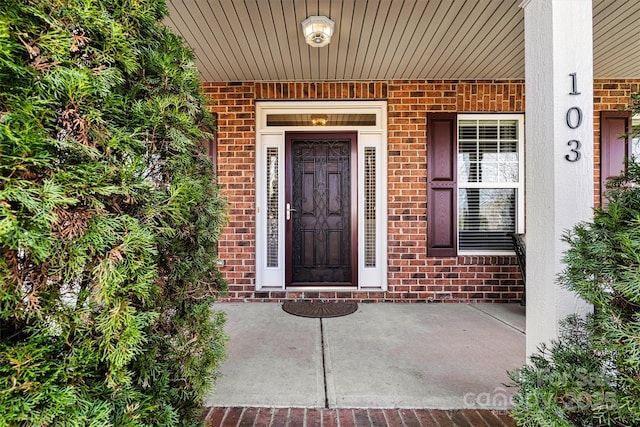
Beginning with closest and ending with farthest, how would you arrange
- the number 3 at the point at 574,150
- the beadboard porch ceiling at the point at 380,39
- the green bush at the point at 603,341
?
the green bush at the point at 603,341 → the number 3 at the point at 574,150 → the beadboard porch ceiling at the point at 380,39

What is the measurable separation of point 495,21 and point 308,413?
3520mm

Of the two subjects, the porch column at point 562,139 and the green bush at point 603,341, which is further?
the porch column at point 562,139

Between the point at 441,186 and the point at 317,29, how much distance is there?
2.45 m

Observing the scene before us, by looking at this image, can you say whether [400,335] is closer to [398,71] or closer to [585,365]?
[585,365]

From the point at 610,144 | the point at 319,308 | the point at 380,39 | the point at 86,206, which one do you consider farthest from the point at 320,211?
the point at 610,144

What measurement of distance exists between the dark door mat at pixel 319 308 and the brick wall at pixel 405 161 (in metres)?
0.19

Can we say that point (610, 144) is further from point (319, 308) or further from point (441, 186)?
point (319, 308)

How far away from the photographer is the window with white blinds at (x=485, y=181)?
420 centimetres

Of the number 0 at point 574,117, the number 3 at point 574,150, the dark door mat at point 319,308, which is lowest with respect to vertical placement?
the dark door mat at point 319,308

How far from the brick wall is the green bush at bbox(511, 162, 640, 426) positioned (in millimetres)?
2924

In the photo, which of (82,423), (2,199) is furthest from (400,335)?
(2,199)

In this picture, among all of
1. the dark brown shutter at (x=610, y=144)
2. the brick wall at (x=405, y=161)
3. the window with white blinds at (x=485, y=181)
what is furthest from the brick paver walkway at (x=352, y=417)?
the dark brown shutter at (x=610, y=144)

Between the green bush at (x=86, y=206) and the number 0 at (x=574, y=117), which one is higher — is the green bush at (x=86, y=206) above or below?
below

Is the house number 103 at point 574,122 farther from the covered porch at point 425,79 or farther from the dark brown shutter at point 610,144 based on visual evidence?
the dark brown shutter at point 610,144
